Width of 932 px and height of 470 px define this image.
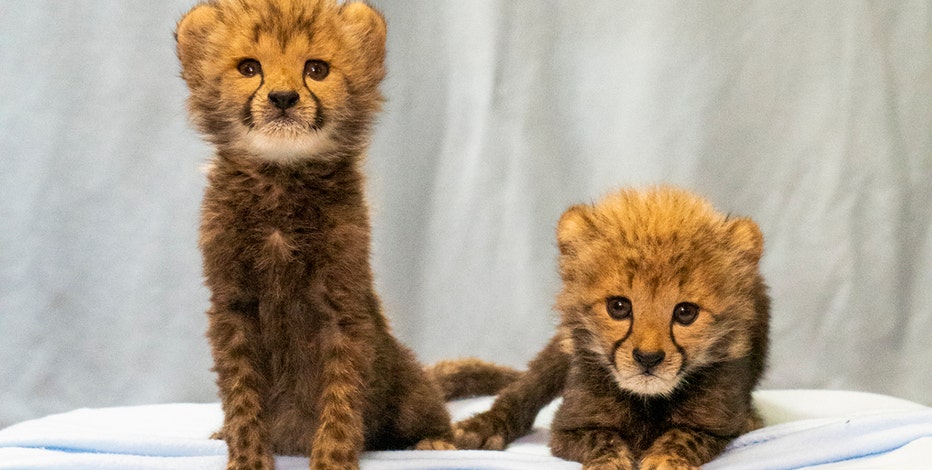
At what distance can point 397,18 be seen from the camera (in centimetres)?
300

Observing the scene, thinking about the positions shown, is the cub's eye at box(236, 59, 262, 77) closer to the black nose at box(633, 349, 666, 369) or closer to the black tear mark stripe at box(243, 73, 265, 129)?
the black tear mark stripe at box(243, 73, 265, 129)

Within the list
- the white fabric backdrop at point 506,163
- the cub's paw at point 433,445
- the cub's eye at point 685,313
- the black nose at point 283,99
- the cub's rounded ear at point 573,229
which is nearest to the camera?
the black nose at point 283,99

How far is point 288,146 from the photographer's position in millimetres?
1900

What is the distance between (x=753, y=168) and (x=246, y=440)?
6.19ft

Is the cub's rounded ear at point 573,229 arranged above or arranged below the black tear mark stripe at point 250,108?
below

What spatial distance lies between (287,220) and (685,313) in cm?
82

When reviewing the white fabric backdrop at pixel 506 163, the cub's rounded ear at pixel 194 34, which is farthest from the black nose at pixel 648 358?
the white fabric backdrop at pixel 506 163

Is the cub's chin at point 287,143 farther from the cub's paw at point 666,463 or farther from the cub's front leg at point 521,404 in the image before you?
the cub's paw at point 666,463

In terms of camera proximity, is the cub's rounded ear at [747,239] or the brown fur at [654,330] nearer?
the brown fur at [654,330]

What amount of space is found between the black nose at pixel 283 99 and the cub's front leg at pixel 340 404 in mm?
448

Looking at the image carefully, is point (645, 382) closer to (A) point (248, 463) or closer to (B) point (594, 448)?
(B) point (594, 448)

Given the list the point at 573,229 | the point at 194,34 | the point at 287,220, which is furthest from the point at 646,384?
the point at 194,34

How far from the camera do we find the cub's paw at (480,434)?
7.54 feet

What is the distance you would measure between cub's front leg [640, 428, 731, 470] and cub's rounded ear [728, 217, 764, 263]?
0.39 metres
